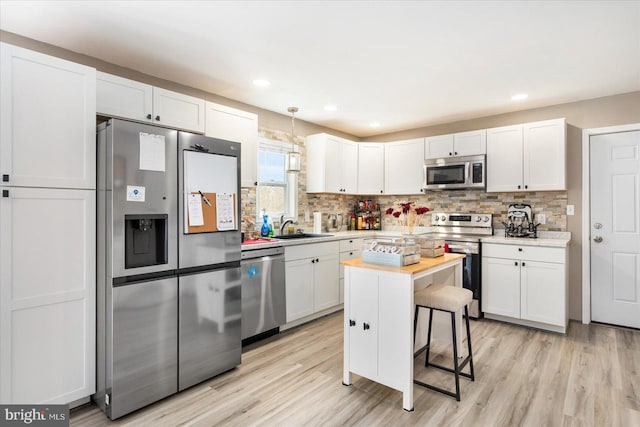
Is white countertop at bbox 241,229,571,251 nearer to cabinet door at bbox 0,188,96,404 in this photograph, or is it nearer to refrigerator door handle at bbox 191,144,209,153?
refrigerator door handle at bbox 191,144,209,153

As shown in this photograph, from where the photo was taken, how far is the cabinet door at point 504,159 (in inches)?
159

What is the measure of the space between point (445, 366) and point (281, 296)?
5.36 ft

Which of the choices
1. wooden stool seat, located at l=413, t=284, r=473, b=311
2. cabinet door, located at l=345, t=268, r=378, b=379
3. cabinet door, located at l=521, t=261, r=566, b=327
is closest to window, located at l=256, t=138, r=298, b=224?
cabinet door, located at l=345, t=268, r=378, b=379

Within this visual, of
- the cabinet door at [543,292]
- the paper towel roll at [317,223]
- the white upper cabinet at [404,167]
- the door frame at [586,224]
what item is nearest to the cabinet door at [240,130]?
the paper towel roll at [317,223]

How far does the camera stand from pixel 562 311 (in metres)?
3.49

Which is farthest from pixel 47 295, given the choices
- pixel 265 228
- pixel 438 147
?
pixel 438 147

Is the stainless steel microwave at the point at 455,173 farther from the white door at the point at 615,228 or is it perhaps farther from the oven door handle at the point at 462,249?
the white door at the point at 615,228

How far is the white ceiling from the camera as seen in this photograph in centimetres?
211

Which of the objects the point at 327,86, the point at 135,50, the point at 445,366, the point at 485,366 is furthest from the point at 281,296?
the point at 135,50

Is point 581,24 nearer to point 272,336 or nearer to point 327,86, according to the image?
point 327,86

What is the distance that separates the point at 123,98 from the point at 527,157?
162 inches

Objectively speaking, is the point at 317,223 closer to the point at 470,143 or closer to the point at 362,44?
the point at 470,143

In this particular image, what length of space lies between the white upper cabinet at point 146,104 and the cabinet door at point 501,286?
3422 millimetres

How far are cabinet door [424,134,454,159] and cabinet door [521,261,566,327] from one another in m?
1.69
